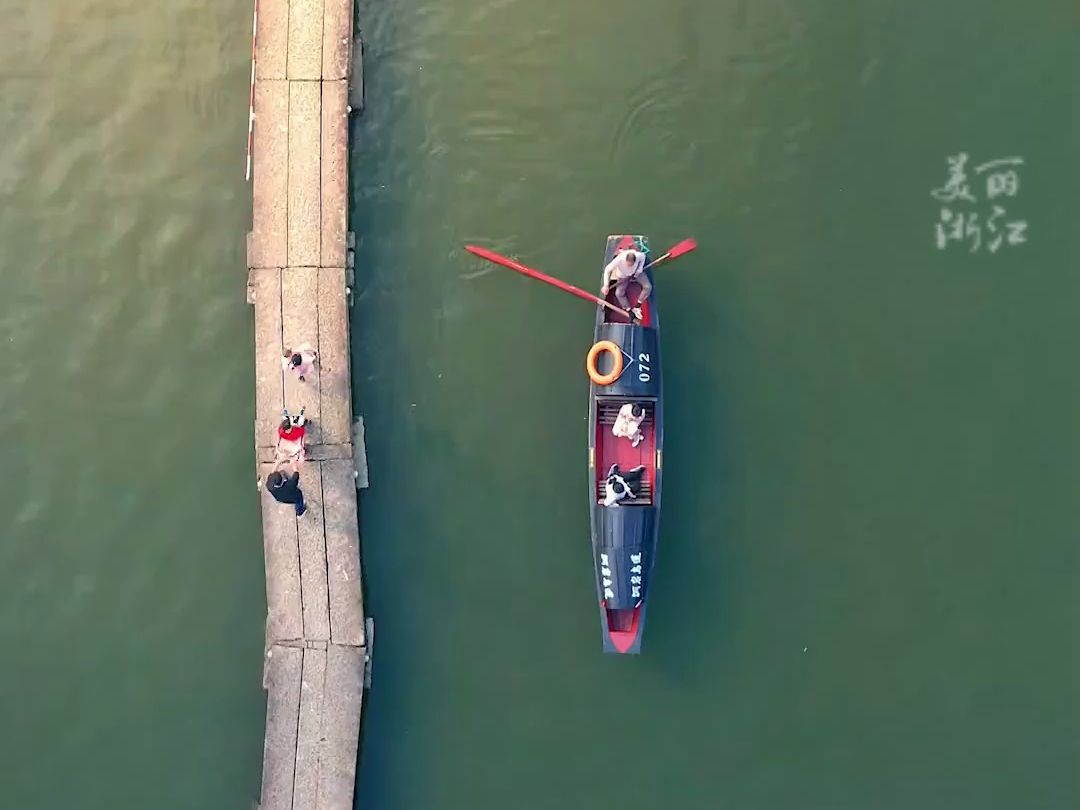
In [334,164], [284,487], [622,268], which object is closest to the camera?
[284,487]

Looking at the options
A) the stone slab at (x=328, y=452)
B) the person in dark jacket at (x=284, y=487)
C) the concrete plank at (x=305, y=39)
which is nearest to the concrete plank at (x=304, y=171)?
the concrete plank at (x=305, y=39)

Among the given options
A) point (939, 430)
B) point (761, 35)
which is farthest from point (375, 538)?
point (761, 35)

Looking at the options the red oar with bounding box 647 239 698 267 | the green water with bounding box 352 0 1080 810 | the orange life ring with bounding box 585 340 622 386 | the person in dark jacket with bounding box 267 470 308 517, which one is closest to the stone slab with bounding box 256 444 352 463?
the person in dark jacket with bounding box 267 470 308 517

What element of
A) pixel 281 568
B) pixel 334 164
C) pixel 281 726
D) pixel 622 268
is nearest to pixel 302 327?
pixel 334 164

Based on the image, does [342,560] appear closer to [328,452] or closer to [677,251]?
[328,452]

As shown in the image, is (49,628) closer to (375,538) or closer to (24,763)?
(24,763)

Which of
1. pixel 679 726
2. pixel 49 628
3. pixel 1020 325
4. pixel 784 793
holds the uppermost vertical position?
pixel 1020 325

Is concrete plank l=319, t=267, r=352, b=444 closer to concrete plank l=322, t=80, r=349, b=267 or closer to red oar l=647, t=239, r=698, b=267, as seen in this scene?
concrete plank l=322, t=80, r=349, b=267
